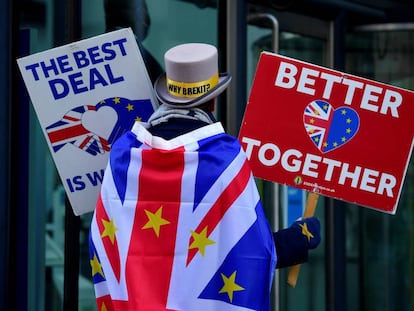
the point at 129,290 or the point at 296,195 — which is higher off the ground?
the point at 129,290

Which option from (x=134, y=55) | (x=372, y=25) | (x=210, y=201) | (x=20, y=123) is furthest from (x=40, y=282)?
(x=372, y=25)

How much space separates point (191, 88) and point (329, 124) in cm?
62

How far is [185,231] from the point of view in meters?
2.96

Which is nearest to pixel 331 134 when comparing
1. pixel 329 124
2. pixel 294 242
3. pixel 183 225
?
pixel 329 124

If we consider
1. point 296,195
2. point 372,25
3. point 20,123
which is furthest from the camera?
point 372,25

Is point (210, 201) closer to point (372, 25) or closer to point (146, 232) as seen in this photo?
point (146, 232)

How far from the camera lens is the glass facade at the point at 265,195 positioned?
4184mm

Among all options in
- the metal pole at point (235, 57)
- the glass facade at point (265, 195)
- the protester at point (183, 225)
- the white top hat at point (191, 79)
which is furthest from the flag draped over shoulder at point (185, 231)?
the metal pole at point (235, 57)

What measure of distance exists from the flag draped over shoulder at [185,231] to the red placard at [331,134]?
17.4 inches

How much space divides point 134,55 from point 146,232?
2.58 feet

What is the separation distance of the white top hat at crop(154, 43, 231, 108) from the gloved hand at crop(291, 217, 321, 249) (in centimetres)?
52

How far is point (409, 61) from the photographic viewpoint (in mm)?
5738

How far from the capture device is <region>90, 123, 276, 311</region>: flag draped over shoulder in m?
2.95

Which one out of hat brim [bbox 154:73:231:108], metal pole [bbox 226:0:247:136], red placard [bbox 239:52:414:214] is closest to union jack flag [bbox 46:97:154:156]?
hat brim [bbox 154:73:231:108]
